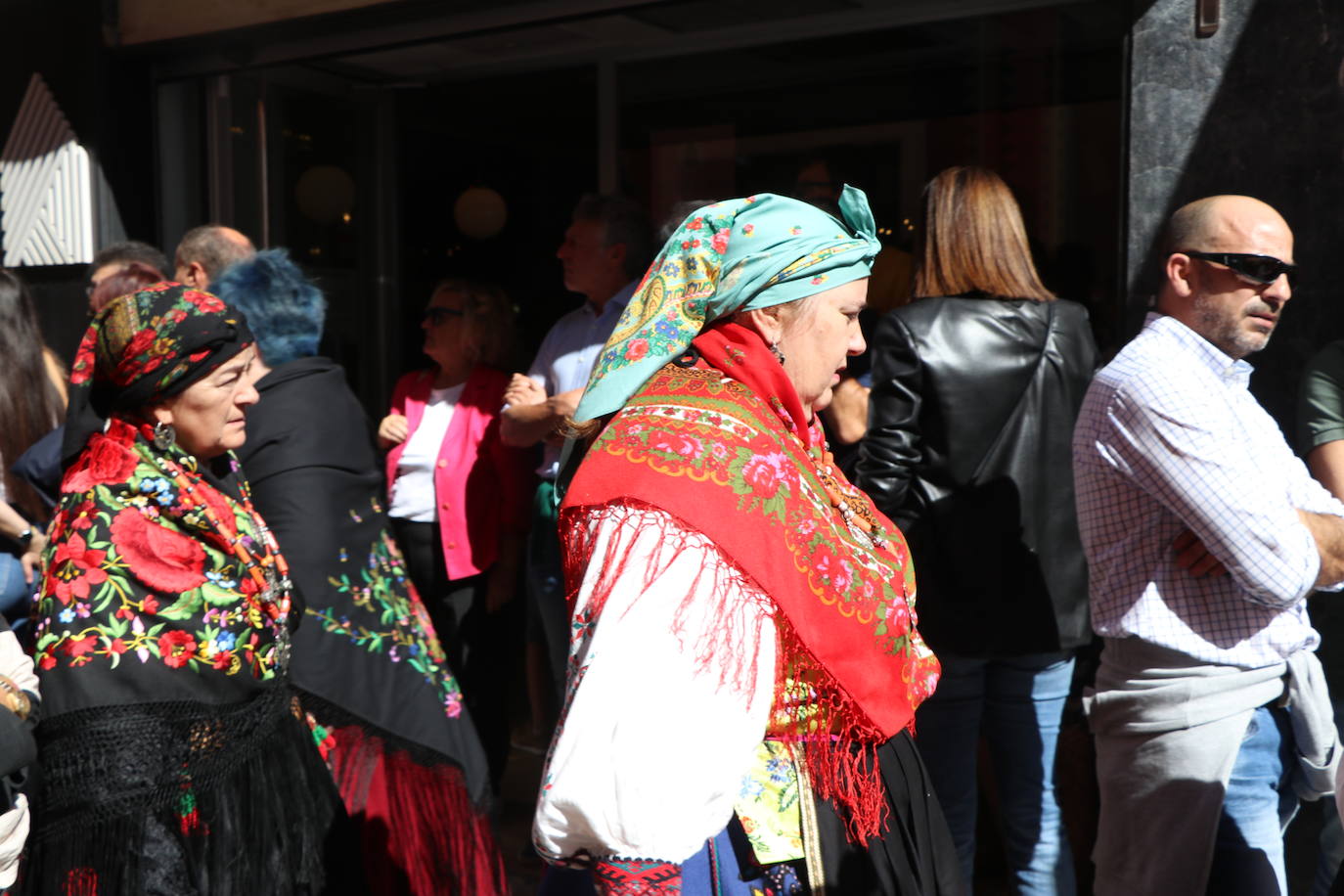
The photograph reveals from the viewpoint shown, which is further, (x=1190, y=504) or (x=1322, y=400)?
(x=1322, y=400)

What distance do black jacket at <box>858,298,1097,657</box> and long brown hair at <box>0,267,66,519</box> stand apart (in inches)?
107

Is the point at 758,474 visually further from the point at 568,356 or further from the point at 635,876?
the point at 568,356

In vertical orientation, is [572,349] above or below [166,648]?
above

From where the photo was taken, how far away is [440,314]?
16.1ft

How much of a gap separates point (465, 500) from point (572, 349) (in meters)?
0.72

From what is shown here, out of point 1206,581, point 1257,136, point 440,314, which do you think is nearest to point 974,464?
point 1206,581

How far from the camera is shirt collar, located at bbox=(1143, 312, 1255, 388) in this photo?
8.79 feet

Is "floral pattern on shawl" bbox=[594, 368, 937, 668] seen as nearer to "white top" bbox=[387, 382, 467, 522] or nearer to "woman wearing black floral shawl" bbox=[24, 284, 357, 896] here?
"woman wearing black floral shawl" bbox=[24, 284, 357, 896]

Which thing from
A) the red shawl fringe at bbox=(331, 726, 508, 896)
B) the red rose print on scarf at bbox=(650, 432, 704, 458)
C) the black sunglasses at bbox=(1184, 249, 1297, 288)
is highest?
the black sunglasses at bbox=(1184, 249, 1297, 288)

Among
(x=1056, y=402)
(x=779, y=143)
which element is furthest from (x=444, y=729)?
(x=779, y=143)

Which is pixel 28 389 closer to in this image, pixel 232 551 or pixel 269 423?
pixel 269 423

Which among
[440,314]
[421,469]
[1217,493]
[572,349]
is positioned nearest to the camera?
[1217,493]

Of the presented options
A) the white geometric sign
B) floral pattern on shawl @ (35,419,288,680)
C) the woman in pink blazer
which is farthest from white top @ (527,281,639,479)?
the white geometric sign

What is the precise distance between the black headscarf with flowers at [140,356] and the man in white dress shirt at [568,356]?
1.59 meters
